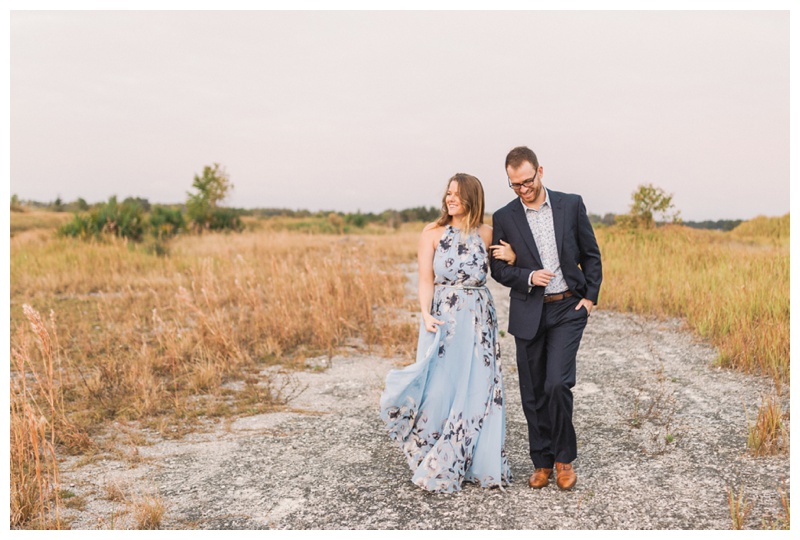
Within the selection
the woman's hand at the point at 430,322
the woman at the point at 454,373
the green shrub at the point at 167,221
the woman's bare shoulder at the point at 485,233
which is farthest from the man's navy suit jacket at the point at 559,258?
the green shrub at the point at 167,221

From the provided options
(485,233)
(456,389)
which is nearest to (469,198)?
(485,233)

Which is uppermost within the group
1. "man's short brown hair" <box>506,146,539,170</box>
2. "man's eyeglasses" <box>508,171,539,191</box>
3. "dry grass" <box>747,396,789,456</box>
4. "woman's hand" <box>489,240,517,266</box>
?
"man's short brown hair" <box>506,146,539,170</box>

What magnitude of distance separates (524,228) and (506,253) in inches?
7.6

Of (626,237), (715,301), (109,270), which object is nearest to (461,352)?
(715,301)

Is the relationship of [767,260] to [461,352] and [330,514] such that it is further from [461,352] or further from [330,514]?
[330,514]

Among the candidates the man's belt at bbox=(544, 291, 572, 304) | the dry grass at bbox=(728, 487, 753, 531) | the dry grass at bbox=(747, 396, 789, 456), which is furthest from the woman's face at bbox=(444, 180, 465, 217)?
the dry grass at bbox=(747, 396, 789, 456)

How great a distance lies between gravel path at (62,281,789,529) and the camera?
389 centimetres

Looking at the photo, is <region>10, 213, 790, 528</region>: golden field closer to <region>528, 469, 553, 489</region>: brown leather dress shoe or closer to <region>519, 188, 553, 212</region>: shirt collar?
<region>528, 469, 553, 489</region>: brown leather dress shoe

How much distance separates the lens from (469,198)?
13.9 feet

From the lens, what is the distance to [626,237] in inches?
611

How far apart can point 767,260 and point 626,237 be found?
4677 mm

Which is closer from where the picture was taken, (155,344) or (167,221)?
(155,344)

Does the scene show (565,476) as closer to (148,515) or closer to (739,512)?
(739,512)

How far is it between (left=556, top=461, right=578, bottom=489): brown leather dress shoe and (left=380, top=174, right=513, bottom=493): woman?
33cm
